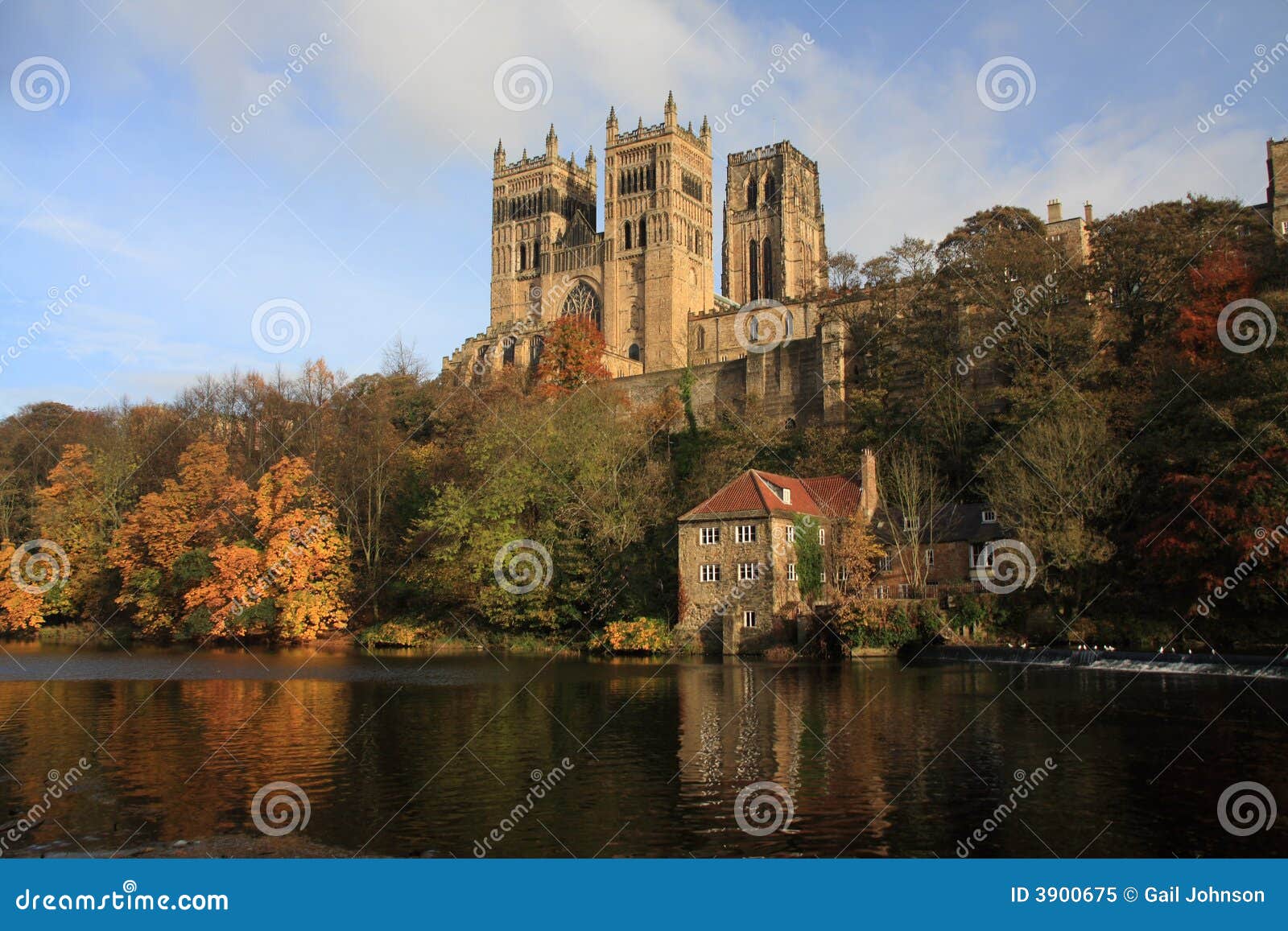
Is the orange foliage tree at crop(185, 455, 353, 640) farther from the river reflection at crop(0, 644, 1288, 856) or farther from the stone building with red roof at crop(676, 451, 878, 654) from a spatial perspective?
the stone building with red roof at crop(676, 451, 878, 654)

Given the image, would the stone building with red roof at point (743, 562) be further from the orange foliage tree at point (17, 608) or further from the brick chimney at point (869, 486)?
the orange foliage tree at point (17, 608)

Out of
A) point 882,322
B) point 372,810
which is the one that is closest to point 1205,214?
point 882,322

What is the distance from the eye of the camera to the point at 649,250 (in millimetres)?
89000

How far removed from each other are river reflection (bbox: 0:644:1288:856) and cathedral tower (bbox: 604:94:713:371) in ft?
192

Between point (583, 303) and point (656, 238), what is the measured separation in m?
8.46

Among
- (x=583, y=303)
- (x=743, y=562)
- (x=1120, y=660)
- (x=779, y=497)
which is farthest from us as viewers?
(x=583, y=303)

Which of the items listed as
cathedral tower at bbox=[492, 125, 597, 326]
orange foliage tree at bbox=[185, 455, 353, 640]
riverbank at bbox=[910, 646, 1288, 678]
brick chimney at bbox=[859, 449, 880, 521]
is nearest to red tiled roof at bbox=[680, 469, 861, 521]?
brick chimney at bbox=[859, 449, 880, 521]

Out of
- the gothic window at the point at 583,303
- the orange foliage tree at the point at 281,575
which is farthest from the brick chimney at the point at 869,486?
the gothic window at the point at 583,303

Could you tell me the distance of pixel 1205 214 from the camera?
44.1 metres

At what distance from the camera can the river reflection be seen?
13.4 metres

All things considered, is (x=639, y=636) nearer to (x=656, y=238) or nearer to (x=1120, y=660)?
(x=1120, y=660)

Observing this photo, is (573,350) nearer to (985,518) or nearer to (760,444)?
(760,444)

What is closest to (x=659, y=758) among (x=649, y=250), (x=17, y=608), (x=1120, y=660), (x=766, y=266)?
(x=1120, y=660)

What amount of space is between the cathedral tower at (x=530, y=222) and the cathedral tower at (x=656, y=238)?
16.6 ft
